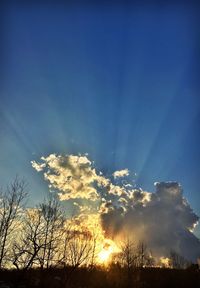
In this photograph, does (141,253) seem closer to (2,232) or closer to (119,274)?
(119,274)

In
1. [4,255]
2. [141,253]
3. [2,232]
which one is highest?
[141,253]

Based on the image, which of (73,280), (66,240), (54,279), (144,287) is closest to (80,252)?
(66,240)

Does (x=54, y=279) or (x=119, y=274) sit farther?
(x=119, y=274)

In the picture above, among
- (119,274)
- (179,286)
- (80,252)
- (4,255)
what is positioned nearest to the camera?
(4,255)

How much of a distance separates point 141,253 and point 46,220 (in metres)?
41.1

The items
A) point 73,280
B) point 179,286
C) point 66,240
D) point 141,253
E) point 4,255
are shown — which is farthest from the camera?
point 141,253

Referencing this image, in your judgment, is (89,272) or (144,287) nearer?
(89,272)

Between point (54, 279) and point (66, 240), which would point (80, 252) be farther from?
point (54, 279)

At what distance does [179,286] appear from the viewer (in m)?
63.7

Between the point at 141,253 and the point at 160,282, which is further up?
the point at 141,253

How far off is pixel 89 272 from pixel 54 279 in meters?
12.3

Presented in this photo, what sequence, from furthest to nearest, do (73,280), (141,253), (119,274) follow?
(141,253) < (119,274) < (73,280)

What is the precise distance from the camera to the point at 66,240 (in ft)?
148

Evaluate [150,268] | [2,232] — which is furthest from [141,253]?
[2,232]
